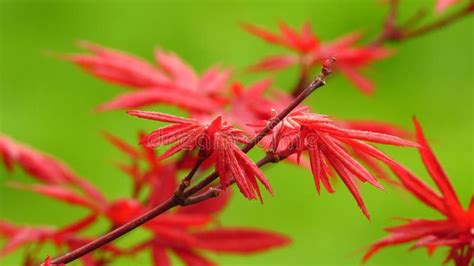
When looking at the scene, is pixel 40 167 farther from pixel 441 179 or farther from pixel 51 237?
pixel 441 179

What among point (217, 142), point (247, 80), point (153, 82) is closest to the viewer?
point (217, 142)

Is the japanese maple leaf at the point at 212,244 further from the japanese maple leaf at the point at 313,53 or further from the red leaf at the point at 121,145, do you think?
the japanese maple leaf at the point at 313,53

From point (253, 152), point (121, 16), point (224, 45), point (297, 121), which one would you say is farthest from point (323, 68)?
point (121, 16)

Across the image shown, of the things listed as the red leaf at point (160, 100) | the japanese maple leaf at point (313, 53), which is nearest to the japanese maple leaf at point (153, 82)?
the red leaf at point (160, 100)

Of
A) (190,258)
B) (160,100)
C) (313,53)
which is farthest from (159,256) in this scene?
(313,53)

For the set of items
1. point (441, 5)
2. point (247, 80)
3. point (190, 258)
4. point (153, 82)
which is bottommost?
point (190, 258)
